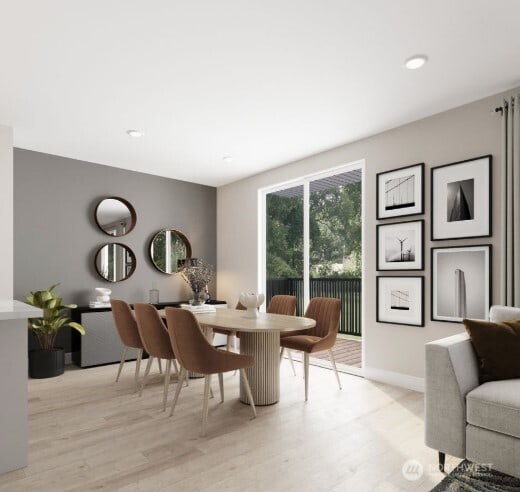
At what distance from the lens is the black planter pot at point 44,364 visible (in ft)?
13.3

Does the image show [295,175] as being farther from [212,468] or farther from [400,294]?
[212,468]

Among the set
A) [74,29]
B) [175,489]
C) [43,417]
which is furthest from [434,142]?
[43,417]

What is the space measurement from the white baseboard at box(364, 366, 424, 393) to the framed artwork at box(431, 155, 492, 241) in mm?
1324

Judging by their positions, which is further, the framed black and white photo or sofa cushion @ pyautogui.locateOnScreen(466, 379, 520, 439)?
the framed black and white photo

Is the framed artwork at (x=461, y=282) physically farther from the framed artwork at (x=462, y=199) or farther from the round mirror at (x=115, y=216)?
the round mirror at (x=115, y=216)

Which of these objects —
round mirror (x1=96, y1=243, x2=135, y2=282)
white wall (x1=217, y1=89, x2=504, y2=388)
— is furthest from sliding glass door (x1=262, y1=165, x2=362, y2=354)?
round mirror (x1=96, y1=243, x2=135, y2=282)

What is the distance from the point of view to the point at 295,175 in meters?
5.02

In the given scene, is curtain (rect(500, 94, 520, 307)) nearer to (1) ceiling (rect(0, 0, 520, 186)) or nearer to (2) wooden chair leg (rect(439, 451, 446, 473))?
(1) ceiling (rect(0, 0, 520, 186))

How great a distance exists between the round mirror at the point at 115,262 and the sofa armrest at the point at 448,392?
416 centimetres

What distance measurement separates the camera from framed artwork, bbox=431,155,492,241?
3.14 metres

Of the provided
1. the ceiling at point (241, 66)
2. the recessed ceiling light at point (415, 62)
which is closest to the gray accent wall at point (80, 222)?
the ceiling at point (241, 66)

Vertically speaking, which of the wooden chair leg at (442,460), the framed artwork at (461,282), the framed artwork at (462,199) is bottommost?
the wooden chair leg at (442,460)

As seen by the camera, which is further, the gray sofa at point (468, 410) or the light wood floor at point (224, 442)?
the light wood floor at point (224, 442)

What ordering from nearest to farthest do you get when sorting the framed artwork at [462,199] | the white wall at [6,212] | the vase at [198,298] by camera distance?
the framed artwork at [462,199] < the white wall at [6,212] < the vase at [198,298]
